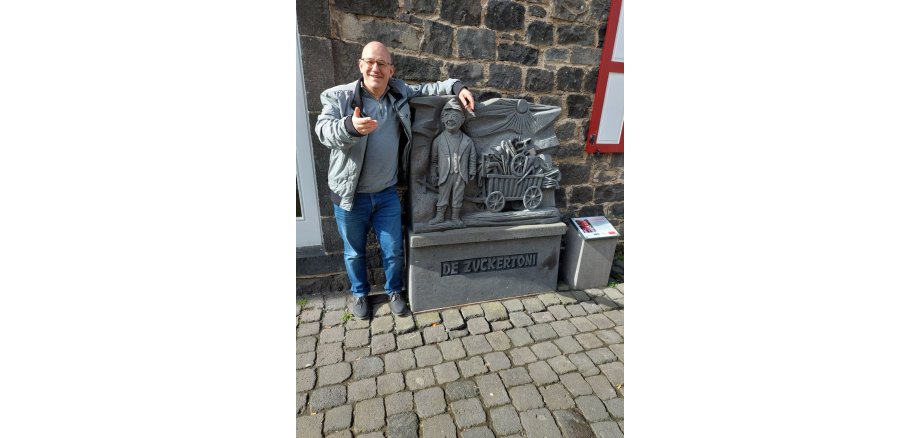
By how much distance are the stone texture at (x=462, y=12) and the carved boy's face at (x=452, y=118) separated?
88 centimetres

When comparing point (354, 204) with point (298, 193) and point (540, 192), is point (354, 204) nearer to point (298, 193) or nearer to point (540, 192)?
point (298, 193)

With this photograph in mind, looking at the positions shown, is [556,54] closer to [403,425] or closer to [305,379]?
[403,425]

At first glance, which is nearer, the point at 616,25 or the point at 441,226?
the point at 441,226

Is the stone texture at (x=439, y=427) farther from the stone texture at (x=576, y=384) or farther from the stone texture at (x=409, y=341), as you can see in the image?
the stone texture at (x=576, y=384)

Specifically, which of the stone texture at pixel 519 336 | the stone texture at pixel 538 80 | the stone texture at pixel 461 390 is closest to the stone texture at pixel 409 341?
the stone texture at pixel 461 390

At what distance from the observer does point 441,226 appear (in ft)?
9.04

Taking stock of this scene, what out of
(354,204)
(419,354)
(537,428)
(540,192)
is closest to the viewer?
(537,428)

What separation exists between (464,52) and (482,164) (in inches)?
39.6

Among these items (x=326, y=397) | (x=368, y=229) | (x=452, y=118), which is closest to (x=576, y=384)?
(x=326, y=397)

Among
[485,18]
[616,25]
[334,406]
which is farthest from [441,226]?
[616,25]

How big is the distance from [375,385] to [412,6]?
2.81 meters

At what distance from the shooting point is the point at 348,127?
2066 millimetres

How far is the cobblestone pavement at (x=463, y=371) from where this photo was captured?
1883 millimetres

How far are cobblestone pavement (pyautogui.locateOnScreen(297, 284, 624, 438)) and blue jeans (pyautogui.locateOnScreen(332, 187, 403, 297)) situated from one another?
0.30 metres
